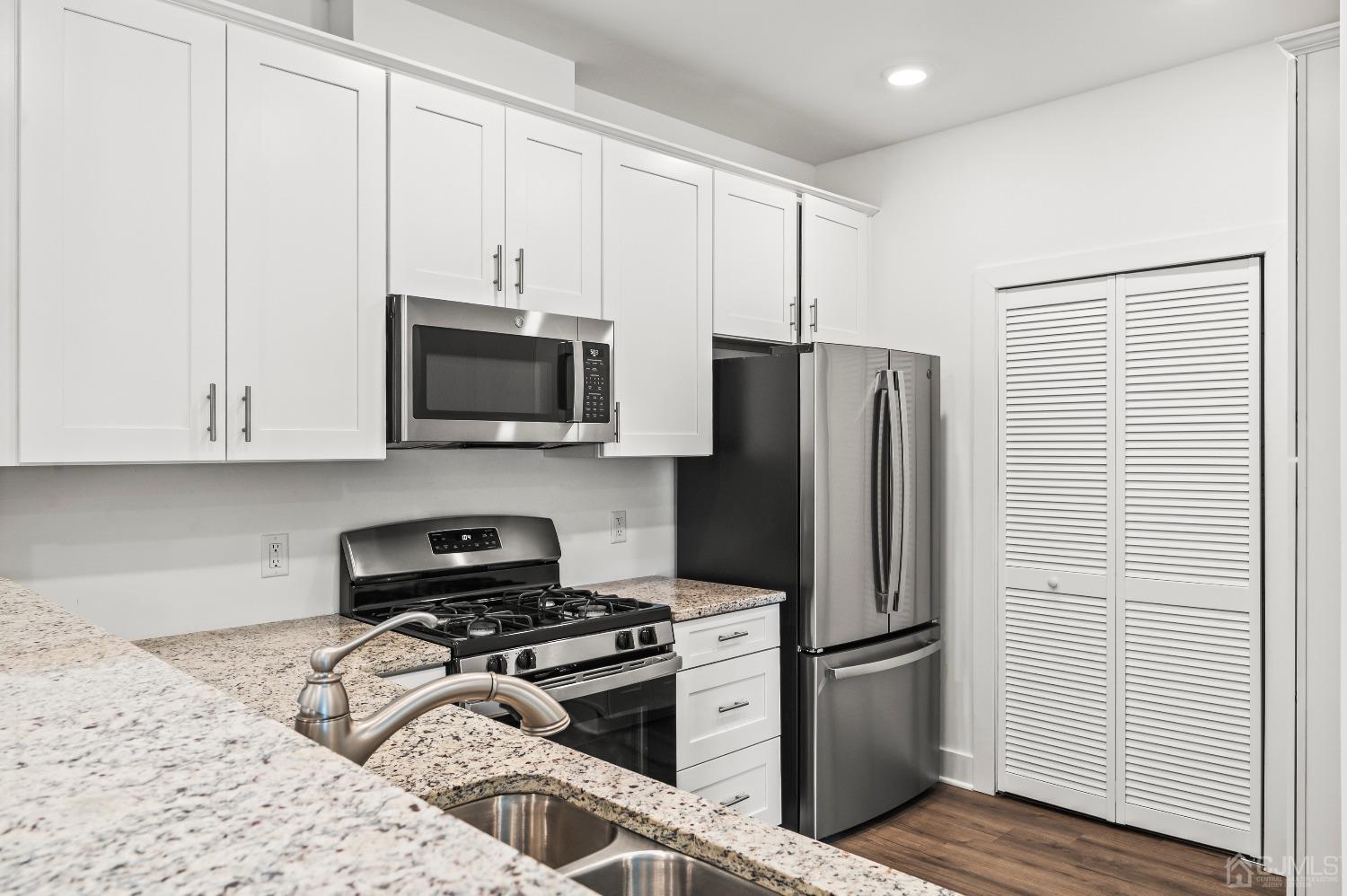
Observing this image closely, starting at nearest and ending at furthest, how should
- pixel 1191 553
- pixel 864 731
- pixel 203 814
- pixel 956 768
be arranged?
pixel 203 814 < pixel 1191 553 < pixel 864 731 < pixel 956 768

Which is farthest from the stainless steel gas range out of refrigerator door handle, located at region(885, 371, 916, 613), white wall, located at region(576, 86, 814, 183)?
white wall, located at region(576, 86, 814, 183)

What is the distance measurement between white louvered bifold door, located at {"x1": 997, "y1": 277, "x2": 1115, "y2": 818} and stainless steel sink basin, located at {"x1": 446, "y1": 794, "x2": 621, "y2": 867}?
276cm

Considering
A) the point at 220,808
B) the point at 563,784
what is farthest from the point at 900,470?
the point at 220,808

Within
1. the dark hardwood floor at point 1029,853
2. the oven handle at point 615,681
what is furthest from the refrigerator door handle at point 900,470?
the oven handle at point 615,681

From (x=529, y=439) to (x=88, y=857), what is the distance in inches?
89.7

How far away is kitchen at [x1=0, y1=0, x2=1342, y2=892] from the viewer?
6.35 feet

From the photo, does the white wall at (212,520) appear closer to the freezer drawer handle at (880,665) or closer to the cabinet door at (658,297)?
the cabinet door at (658,297)

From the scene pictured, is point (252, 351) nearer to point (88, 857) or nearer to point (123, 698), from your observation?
point (123, 698)

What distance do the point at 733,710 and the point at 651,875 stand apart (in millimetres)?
2001

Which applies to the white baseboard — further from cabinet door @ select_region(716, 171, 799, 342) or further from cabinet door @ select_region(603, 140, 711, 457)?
cabinet door @ select_region(716, 171, 799, 342)

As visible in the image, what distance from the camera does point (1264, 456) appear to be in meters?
2.96

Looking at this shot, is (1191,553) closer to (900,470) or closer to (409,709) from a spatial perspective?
(900,470)

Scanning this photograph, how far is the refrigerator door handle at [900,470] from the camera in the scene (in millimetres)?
3342

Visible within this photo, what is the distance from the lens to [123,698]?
0.71 m
